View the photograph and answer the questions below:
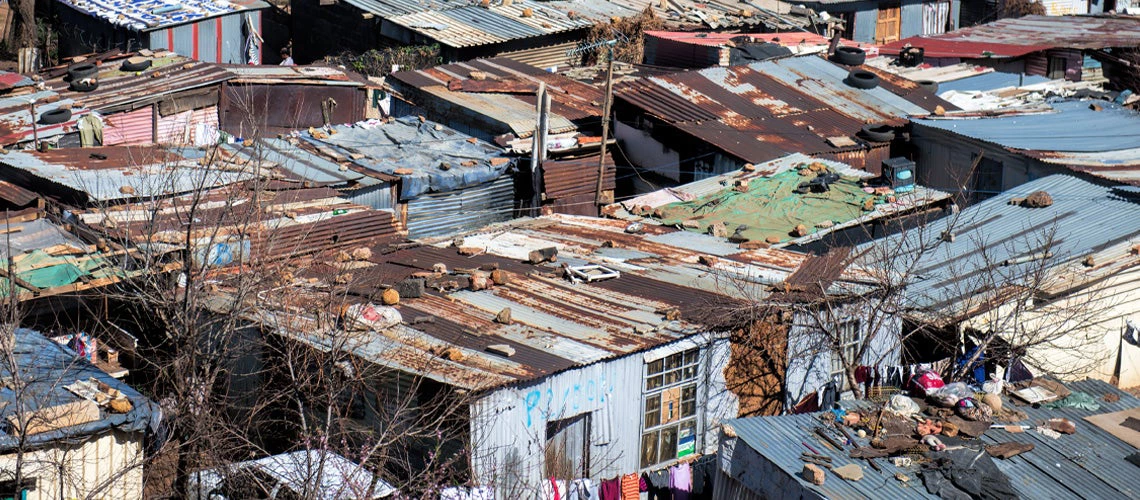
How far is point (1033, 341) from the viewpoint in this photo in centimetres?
1714

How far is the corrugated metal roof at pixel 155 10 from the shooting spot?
32406 millimetres

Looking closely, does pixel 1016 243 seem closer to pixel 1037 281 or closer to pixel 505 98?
pixel 1037 281

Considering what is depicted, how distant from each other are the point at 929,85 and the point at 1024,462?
15.6m

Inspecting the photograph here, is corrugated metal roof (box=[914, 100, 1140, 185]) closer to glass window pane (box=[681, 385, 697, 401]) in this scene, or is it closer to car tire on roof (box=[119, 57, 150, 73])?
glass window pane (box=[681, 385, 697, 401])

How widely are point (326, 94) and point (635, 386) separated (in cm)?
1388

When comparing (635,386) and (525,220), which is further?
(525,220)

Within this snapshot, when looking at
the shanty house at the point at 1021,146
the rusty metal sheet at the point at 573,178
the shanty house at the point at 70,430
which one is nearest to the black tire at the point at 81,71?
the rusty metal sheet at the point at 573,178

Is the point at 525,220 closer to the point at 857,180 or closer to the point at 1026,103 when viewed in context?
the point at 857,180

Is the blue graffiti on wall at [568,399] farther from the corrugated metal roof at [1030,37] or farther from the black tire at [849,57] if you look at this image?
the corrugated metal roof at [1030,37]

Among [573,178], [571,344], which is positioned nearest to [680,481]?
[571,344]

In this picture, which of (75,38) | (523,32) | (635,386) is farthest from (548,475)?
(75,38)

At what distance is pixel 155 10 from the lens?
33219 millimetres

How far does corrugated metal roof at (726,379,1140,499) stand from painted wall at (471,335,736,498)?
195 cm

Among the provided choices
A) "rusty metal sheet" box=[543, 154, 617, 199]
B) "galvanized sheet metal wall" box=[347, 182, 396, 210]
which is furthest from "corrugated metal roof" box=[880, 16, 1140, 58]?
"galvanized sheet metal wall" box=[347, 182, 396, 210]
